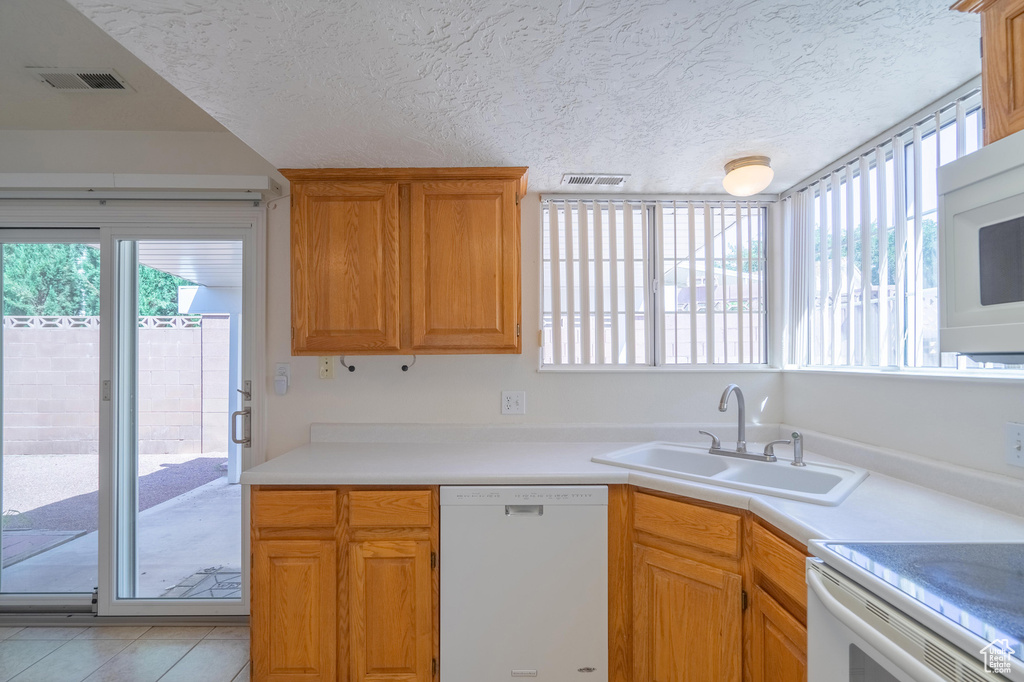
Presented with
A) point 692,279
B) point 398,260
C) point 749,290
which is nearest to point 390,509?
point 398,260

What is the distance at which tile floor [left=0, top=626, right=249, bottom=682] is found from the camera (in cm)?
204

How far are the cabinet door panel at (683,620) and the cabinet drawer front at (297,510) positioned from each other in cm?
116

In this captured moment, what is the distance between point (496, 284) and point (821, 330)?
1525 millimetres

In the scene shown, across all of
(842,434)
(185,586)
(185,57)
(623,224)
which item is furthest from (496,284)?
(185,586)

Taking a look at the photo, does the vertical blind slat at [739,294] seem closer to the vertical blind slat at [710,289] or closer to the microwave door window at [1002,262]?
the vertical blind slat at [710,289]

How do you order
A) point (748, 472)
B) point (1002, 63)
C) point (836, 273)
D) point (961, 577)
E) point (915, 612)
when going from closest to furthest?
point (915, 612) < point (961, 577) < point (1002, 63) < point (748, 472) < point (836, 273)

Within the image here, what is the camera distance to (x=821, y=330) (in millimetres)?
2246

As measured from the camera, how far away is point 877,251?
6.25 ft

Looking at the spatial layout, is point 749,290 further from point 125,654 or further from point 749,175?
point 125,654

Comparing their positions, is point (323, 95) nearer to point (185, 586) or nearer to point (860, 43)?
point (860, 43)

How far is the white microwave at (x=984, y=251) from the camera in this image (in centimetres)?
93

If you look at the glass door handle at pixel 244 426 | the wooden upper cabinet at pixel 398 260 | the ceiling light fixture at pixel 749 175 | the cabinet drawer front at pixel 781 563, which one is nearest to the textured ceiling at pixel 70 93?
the wooden upper cabinet at pixel 398 260

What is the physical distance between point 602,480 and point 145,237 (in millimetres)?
2562

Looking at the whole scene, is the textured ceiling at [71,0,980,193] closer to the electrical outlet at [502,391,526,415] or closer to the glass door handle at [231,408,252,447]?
the electrical outlet at [502,391,526,415]
